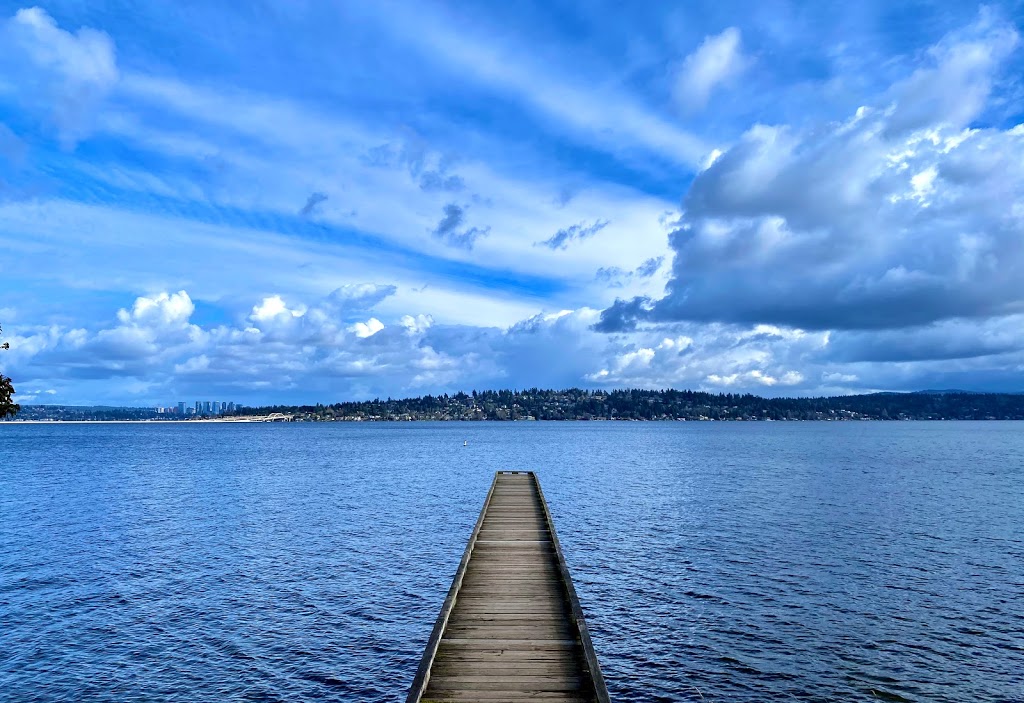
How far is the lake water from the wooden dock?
294cm

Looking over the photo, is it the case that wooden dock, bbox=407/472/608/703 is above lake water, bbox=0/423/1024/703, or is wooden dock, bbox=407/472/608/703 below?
above

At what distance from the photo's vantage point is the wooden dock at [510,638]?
12.9 m

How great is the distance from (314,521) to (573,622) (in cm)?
3176

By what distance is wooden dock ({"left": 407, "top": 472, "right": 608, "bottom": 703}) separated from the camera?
12945 millimetres

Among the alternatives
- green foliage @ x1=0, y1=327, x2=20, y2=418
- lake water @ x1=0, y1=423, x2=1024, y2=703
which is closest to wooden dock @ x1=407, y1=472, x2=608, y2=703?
lake water @ x1=0, y1=423, x2=1024, y2=703

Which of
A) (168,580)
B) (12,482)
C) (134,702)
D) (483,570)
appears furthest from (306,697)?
(12,482)

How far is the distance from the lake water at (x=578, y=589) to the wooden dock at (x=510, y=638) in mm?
2937

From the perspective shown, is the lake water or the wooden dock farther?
the lake water

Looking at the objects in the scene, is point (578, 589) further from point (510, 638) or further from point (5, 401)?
point (5, 401)

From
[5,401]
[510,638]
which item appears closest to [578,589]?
[510,638]

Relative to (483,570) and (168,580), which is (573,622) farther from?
(168,580)

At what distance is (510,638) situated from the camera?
15.6m

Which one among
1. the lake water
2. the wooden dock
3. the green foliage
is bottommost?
the lake water

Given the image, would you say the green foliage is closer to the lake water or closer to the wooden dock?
the lake water
